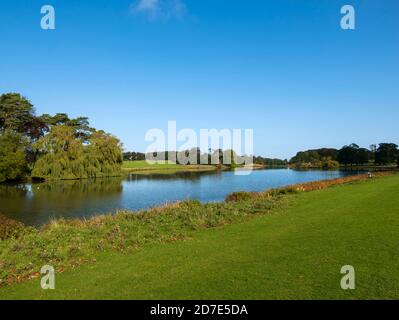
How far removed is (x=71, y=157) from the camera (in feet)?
198

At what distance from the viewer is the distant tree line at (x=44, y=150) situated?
5403cm

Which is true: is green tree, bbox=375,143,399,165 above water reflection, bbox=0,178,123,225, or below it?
above

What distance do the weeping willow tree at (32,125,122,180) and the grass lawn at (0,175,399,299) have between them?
5115 cm

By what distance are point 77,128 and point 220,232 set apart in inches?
2687

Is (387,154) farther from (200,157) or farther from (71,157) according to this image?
(71,157)

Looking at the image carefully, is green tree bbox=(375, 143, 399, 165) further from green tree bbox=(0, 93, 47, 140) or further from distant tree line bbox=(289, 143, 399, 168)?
green tree bbox=(0, 93, 47, 140)

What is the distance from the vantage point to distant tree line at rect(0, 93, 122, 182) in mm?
54025

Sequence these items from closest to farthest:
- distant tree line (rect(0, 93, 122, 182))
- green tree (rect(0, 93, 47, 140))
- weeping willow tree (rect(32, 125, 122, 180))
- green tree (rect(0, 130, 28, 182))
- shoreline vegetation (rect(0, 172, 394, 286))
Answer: shoreline vegetation (rect(0, 172, 394, 286)) < green tree (rect(0, 130, 28, 182)) < distant tree line (rect(0, 93, 122, 182)) < weeping willow tree (rect(32, 125, 122, 180)) < green tree (rect(0, 93, 47, 140))

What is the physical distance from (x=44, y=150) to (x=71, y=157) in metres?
4.97

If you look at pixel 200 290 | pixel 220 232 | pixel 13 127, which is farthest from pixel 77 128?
pixel 200 290

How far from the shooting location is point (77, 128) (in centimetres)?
7469
